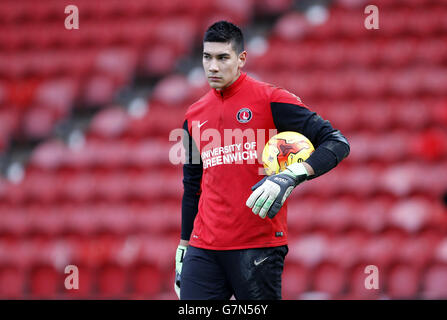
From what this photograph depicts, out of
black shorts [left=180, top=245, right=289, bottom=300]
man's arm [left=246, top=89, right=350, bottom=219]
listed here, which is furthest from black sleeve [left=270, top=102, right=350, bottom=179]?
black shorts [left=180, top=245, right=289, bottom=300]

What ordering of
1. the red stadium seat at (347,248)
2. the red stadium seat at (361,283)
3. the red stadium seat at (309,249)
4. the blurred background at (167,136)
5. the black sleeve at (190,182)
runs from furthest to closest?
the blurred background at (167,136) → the red stadium seat at (309,249) → the red stadium seat at (347,248) → the red stadium seat at (361,283) → the black sleeve at (190,182)

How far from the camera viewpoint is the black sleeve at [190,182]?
3.53 m

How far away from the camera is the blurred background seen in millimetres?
6750

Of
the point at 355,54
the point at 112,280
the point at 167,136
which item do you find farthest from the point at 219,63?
the point at 355,54

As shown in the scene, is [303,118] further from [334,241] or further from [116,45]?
[116,45]

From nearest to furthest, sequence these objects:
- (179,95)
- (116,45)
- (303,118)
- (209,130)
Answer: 1. (303,118)
2. (209,130)
3. (179,95)
4. (116,45)

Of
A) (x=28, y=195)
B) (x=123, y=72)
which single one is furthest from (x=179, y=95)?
(x=28, y=195)

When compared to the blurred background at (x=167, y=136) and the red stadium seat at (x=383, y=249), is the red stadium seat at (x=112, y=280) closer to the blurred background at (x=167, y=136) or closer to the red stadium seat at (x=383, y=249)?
the blurred background at (x=167, y=136)

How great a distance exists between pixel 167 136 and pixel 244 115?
204 inches

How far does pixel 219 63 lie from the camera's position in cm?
328

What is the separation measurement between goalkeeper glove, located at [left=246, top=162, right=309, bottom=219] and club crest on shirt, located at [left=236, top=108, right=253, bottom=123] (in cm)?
39

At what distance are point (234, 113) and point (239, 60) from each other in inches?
11.2

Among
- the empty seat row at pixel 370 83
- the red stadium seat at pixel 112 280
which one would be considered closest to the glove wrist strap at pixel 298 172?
the red stadium seat at pixel 112 280

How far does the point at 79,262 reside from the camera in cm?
708
